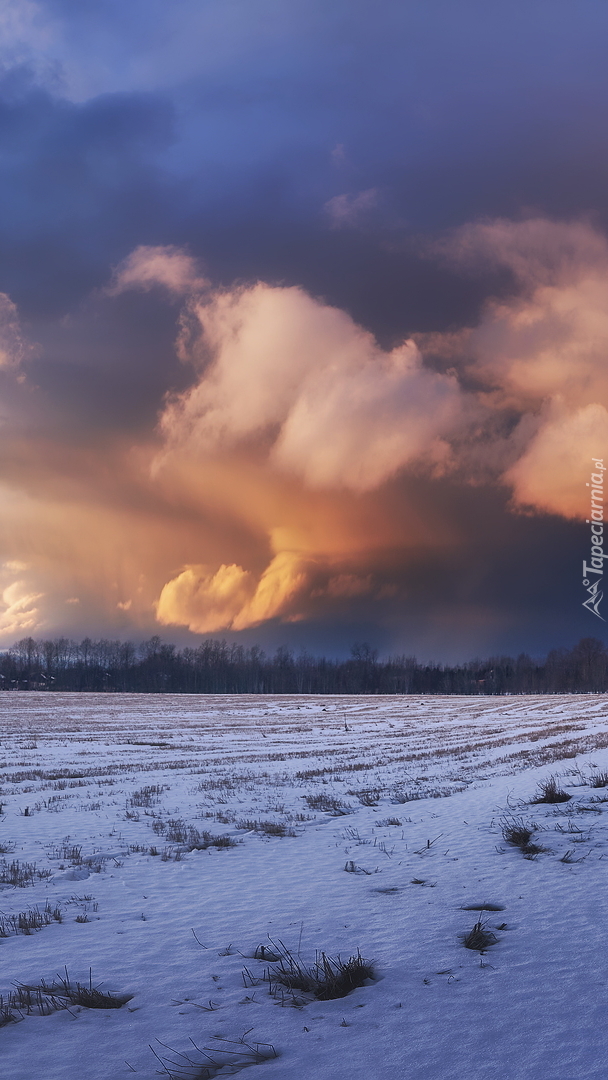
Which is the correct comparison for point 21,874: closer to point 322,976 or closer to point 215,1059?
point 322,976

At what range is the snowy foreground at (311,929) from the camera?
4.16 metres

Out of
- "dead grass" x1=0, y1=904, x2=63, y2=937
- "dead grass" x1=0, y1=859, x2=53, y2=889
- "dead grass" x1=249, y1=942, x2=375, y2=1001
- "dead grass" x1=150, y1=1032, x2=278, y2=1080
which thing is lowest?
"dead grass" x1=0, y1=859, x2=53, y2=889

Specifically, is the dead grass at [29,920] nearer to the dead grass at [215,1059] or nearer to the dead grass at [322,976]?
the dead grass at [322,976]

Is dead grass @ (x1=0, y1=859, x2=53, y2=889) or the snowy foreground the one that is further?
dead grass @ (x1=0, y1=859, x2=53, y2=889)

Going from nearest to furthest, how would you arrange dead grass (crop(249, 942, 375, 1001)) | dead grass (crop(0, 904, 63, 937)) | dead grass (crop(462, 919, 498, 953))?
1. dead grass (crop(249, 942, 375, 1001))
2. dead grass (crop(462, 919, 498, 953))
3. dead grass (crop(0, 904, 63, 937))

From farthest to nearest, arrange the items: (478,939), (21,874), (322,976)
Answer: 1. (21,874)
2. (478,939)
3. (322,976)

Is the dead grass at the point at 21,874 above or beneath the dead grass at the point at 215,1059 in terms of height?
beneath

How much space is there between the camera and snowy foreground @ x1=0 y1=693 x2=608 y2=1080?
4164mm

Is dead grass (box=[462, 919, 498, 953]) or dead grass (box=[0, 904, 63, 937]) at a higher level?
dead grass (box=[462, 919, 498, 953])

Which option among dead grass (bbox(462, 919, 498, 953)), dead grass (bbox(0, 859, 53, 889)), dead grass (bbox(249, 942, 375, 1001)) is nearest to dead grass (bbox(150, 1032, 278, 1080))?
dead grass (bbox(249, 942, 375, 1001))

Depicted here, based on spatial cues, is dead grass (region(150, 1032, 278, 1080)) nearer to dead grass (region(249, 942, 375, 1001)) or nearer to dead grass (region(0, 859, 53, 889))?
dead grass (region(249, 942, 375, 1001))

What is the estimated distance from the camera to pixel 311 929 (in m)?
6.42

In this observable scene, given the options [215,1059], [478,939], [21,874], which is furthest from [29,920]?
[478,939]

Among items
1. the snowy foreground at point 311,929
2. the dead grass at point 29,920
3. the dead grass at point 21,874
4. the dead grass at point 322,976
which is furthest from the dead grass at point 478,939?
the dead grass at point 21,874
